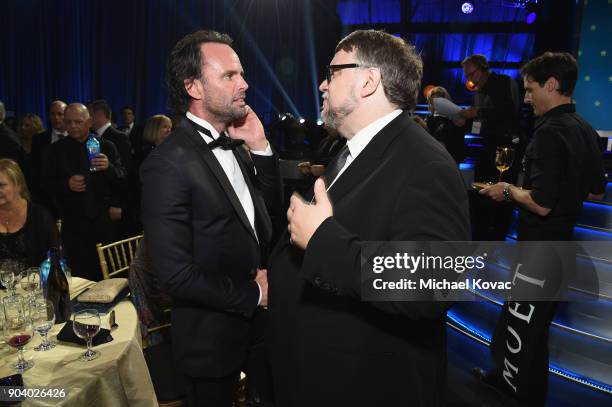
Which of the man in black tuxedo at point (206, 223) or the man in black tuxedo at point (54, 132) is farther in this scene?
the man in black tuxedo at point (54, 132)

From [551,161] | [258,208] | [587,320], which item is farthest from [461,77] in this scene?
[258,208]

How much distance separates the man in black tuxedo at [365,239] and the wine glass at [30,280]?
4.38 feet

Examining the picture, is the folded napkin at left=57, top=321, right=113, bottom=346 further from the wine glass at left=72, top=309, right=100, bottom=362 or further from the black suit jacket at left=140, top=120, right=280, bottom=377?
the black suit jacket at left=140, top=120, right=280, bottom=377

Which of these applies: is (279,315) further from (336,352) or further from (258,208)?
(258,208)

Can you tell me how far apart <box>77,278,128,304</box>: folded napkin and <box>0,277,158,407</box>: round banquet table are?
219 millimetres

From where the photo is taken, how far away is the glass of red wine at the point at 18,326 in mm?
1609

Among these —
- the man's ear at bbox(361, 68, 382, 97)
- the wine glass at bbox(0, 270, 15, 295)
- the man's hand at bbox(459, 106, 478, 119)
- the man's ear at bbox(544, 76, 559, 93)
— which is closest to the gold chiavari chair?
the wine glass at bbox(0, 270, 15, 295)

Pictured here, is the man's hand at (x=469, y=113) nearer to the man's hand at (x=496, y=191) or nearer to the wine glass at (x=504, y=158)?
the wine glass at (x=504, y=158)

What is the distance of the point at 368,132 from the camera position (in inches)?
51.9

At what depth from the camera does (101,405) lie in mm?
1659

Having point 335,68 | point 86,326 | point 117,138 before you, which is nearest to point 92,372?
point 86,326

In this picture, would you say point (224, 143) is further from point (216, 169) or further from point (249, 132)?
point (249, 132)

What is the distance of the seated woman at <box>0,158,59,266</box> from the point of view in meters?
2.67

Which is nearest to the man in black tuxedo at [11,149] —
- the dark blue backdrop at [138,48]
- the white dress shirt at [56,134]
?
the white dress shirt at [56,134]
